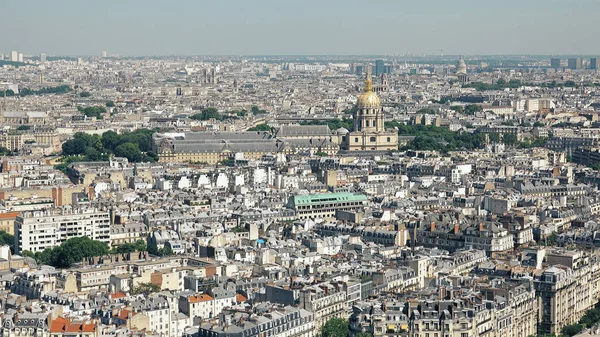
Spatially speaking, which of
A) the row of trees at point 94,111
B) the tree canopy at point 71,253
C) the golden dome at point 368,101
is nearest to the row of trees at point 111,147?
the golden dome at point 368,101

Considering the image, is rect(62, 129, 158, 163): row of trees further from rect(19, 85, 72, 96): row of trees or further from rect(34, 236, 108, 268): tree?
rect(19, 85, 72, 96): row of trees

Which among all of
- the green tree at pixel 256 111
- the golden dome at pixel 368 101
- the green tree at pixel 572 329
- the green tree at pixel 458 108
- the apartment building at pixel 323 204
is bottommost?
the green tree at pixel 256 111

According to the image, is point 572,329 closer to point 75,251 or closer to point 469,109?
point 75,251

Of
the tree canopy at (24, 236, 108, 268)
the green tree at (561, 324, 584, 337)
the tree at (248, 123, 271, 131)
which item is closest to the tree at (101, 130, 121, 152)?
the tree at (248, 123, 271, 131)

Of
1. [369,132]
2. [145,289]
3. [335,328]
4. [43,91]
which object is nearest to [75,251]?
[145,289]

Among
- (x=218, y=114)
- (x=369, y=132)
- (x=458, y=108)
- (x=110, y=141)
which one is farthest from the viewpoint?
(x=458, y=108)

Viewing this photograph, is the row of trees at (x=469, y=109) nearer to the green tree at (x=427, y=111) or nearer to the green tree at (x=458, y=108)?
the green tree at (x=458, y=108)
